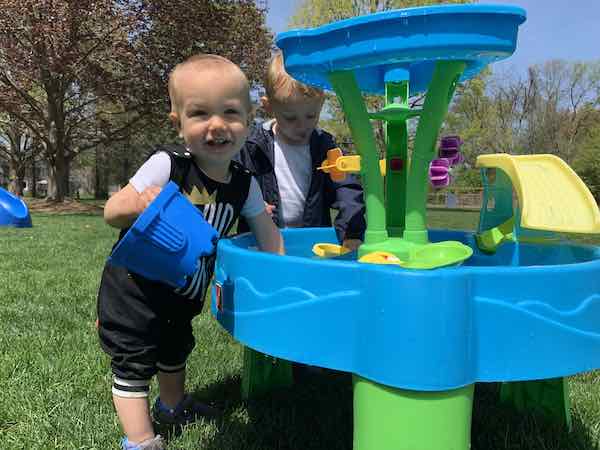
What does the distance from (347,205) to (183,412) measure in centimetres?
113

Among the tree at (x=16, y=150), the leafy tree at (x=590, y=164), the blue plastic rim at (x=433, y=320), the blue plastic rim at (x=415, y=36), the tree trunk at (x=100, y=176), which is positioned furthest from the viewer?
the tree trunk at (x=100, y=176)

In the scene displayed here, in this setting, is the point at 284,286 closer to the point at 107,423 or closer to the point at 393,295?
the point at 393,295

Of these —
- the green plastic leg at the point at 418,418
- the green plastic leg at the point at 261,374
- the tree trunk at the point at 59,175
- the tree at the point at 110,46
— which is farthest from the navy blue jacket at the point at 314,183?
the tree trunk at the point at 59,175

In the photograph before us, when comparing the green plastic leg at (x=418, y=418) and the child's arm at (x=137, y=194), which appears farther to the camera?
the child's arm at (x=137, y=194)

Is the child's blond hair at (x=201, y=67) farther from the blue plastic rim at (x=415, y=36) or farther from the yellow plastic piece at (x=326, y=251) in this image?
the yellow plastic piece at (x=326, y=251)

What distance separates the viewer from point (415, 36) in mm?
1263

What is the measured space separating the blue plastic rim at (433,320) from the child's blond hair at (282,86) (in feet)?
3.51

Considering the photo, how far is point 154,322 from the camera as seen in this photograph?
1723mm


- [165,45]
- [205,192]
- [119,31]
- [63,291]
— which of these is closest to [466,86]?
[165,45]

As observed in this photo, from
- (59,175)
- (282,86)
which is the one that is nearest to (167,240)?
(282,86)

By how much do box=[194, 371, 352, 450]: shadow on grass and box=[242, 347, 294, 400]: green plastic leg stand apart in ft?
0.11

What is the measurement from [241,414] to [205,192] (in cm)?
95

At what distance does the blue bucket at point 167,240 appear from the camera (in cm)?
128

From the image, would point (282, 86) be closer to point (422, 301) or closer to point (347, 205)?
point (347, 205)
